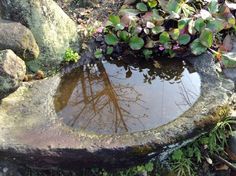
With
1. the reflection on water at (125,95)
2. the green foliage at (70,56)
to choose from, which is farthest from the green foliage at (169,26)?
the green foliage at (70,56)

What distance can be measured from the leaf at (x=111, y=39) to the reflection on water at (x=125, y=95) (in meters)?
0.21

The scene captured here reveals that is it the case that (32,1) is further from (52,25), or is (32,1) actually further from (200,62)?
(200,62)

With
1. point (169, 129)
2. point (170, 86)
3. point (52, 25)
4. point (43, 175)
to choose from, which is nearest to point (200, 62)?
point (170, 86)

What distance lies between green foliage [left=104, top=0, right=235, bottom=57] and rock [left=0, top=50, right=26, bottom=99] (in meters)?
1.04

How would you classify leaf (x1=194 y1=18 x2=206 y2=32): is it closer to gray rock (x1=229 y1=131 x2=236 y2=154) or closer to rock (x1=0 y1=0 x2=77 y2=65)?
gray rock (x1=229 y1=131 x2=236 y2=154)

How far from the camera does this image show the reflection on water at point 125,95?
3.33 meters

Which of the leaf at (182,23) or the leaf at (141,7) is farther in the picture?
the leaf at (141,7)

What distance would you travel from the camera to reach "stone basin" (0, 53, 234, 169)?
3061 mm

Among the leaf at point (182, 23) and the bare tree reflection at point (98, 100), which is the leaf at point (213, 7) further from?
the bare tree reflection at point (98, 100)

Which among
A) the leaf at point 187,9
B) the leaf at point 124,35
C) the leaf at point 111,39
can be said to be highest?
the leaf at point 187,9

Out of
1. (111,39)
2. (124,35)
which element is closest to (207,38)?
(124,35)

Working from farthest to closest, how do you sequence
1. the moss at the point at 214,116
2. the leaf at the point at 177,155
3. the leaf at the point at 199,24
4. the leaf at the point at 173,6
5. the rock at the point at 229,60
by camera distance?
the leaf at the point at 173,6 → the leaf at the point at 199,24 → the rock at the point at 229,60 → the leaf at the point at 177,155 → the moss at the point at 214,116

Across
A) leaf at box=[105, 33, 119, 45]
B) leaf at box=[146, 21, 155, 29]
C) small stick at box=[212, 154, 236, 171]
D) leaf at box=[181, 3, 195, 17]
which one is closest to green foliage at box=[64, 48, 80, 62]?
leaf at box=[105, 33, 119, 45]

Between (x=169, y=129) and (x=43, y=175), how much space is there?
123 cm
